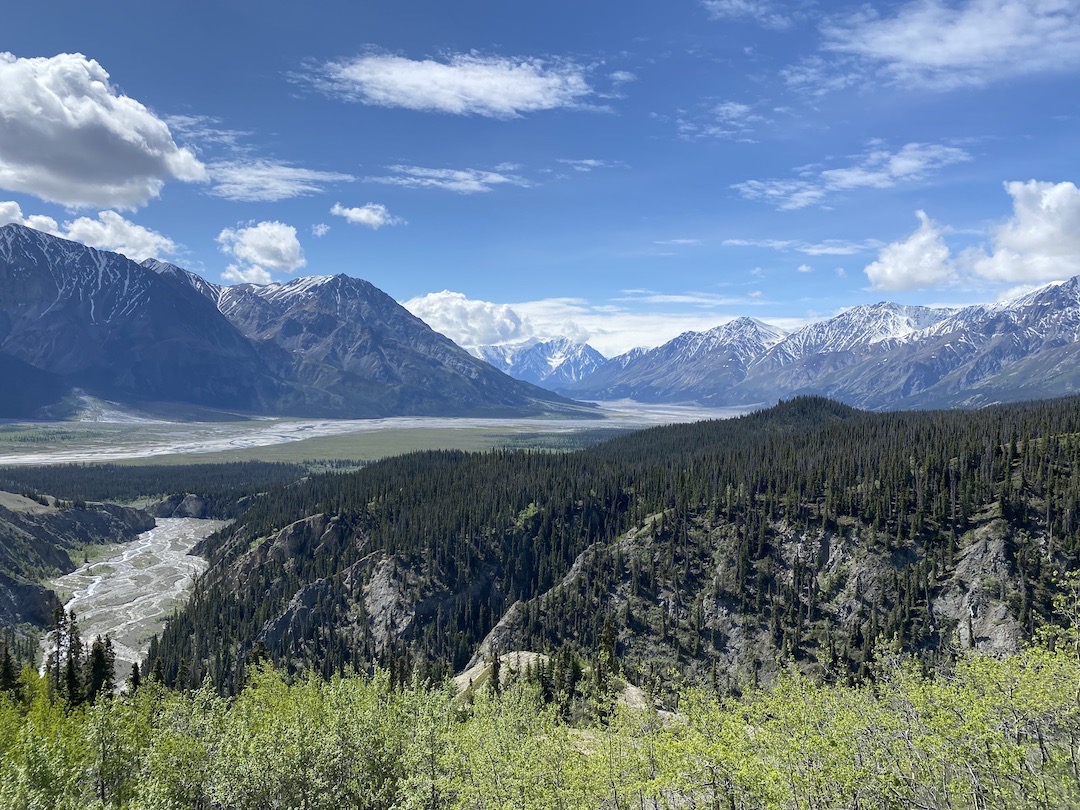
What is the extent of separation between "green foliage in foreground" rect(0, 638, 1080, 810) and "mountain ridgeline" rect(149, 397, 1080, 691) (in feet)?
165

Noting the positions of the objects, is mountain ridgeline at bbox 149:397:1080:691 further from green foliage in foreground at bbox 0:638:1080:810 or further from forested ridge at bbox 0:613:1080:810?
green foliage in foreground at bbox 0:638:1080:810

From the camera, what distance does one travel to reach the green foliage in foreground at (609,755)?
124 ft

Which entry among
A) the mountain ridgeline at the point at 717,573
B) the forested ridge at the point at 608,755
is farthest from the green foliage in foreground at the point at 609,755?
the mountain ridgeline at the point at 717,573

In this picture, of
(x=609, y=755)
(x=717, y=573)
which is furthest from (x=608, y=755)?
(x=717, y=573)

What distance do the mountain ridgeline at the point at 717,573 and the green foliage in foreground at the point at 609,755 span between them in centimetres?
5030

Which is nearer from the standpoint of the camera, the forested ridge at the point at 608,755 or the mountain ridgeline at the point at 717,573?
the forested ridge at the point at 608,755

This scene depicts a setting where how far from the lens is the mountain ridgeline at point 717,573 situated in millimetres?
118938

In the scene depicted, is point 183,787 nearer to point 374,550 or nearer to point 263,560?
point 374,550

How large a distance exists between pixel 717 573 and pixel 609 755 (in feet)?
350

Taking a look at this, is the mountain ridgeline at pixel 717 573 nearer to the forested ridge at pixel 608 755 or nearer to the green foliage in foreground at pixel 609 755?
the forested ridge at pixel 608 755

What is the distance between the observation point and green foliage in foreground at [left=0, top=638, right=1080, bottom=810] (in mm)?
37906

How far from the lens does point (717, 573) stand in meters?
145

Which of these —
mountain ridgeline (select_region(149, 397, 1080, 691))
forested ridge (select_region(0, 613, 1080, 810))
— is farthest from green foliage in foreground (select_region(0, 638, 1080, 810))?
mountain ridgeline (select_region(149, 397, 1080, 691))

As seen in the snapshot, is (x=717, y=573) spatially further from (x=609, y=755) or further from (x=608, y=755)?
(x=608, y=755)
